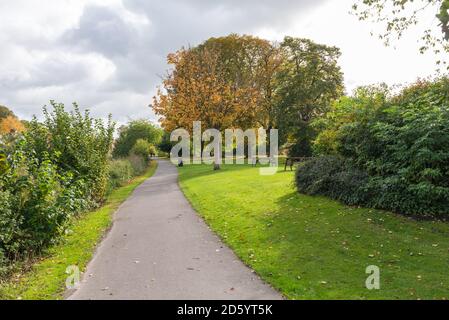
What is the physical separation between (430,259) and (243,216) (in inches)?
211

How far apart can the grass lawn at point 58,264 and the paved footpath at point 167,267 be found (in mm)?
316

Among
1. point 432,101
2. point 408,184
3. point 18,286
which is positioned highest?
point 432,101

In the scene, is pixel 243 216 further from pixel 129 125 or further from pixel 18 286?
pixel 129 125

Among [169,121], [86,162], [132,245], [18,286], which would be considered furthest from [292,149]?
[18,286]

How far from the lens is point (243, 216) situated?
35.9 feet

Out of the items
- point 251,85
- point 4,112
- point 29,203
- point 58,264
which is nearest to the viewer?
point 58,264

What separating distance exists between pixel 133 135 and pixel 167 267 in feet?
164

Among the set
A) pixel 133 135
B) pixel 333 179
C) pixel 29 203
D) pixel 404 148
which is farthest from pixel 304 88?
pixel 29 203

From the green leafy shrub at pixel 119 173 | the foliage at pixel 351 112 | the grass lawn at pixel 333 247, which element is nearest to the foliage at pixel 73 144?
the grass lawn at pixel 333 247

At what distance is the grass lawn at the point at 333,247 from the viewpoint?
5570 mm

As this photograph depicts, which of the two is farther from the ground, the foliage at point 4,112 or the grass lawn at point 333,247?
the foliage at point 4,112

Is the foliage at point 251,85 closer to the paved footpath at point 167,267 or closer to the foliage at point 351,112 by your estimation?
the foliage at point 351,112

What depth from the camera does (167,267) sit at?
22.0ft

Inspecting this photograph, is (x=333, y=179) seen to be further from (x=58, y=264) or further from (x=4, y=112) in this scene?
(x=4, y=112)
